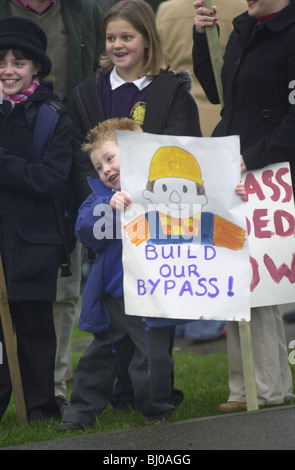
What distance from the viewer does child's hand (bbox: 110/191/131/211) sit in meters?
5.25

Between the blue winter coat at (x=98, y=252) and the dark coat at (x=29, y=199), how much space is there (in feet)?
0.92

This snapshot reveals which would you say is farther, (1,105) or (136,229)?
(1,105)

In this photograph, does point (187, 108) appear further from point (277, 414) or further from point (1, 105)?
point (277, 414)

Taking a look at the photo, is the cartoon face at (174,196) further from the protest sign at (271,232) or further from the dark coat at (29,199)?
the dark coat at (29,199)

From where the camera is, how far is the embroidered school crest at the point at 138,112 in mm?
5758

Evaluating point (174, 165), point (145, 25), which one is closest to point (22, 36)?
point (145, 25)

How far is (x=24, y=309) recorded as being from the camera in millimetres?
5656

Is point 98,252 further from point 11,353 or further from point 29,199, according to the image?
point 11,353

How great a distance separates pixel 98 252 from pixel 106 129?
0.62 metres

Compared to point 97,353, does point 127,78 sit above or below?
above

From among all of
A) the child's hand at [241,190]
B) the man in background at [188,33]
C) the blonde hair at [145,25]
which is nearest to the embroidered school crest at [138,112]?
the blonde hair at [145,25]

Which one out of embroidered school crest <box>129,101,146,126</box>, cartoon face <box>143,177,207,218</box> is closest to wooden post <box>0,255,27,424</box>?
cartoon face <box>143,177,207,218</box>

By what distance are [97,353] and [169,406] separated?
1.46 ft

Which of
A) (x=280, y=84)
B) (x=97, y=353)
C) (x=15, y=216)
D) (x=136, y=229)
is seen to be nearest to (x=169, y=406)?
(x=97, y=353)
